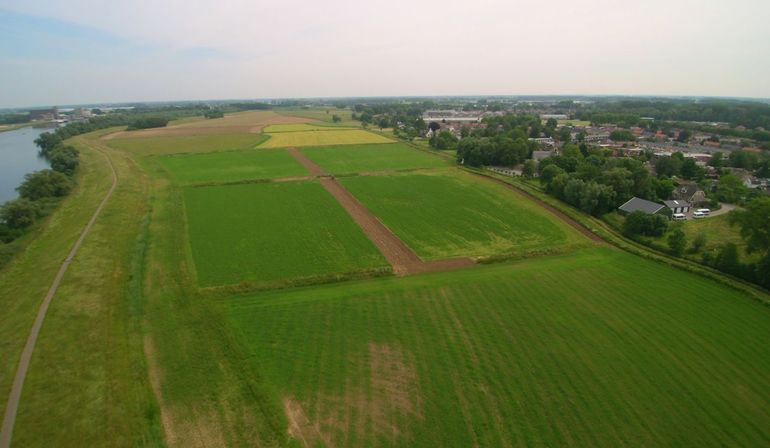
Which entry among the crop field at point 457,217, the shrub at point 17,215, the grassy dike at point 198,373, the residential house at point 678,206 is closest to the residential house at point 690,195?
the residential house at point 678,206

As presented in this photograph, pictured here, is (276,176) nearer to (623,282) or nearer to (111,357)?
(111,357)

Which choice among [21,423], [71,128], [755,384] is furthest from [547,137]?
[71,128]

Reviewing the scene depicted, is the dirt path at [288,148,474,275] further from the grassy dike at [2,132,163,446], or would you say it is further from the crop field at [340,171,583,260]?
the grassy dike at [2,132,163,446]

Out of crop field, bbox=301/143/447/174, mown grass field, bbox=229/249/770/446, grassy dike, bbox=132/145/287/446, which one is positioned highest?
crop field, bbox=301/143/447/174

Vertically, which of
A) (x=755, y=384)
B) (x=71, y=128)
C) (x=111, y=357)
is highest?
(x=71, y=128)

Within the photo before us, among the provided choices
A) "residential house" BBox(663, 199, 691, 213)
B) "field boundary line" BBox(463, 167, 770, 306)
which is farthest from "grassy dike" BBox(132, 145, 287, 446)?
"residential house" BBox(663, 199, 691, 213)

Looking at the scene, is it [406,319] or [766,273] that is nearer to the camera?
[406,319]

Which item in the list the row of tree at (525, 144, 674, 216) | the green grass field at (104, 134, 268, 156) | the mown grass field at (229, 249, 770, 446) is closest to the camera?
the mown grass field at (229, 249, 770, 446)
